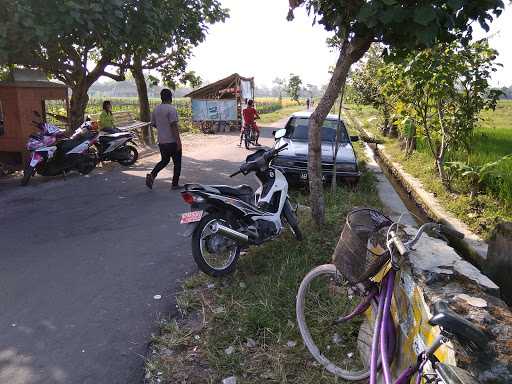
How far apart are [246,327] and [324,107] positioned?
105 inches

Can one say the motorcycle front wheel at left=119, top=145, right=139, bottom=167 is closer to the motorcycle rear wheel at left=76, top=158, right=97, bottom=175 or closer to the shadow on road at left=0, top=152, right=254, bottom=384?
the motorcycle rear wheel at left=76, top=158, right=97, bottom=175

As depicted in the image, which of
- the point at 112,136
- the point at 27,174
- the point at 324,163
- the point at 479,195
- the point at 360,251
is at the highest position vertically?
the point at 112,136

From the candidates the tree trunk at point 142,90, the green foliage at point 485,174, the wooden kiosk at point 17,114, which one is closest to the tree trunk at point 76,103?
the wooden kiosk at point 17,114

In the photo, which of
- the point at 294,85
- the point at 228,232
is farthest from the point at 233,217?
the point at 294,85

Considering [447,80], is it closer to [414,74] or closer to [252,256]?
[414,74]

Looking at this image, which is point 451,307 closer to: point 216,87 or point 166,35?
point 166,35

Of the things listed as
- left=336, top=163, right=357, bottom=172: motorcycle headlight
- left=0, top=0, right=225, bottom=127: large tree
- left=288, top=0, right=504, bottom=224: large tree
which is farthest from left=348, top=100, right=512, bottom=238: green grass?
left=0, top=0, right=225, bottom=127: large tree

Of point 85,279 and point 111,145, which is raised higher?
point 111,145

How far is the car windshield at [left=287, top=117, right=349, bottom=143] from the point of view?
8844mm

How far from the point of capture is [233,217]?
4.39 metres

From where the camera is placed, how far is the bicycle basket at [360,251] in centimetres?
244

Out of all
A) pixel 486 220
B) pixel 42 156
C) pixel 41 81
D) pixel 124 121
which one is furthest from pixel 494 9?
pixel 124 121

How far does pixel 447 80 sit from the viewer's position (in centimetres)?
726

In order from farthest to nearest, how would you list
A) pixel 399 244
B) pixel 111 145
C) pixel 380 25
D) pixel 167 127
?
pixel 111 145 → pixel 167 127 → pixel 380 25 → pixel 399 244
